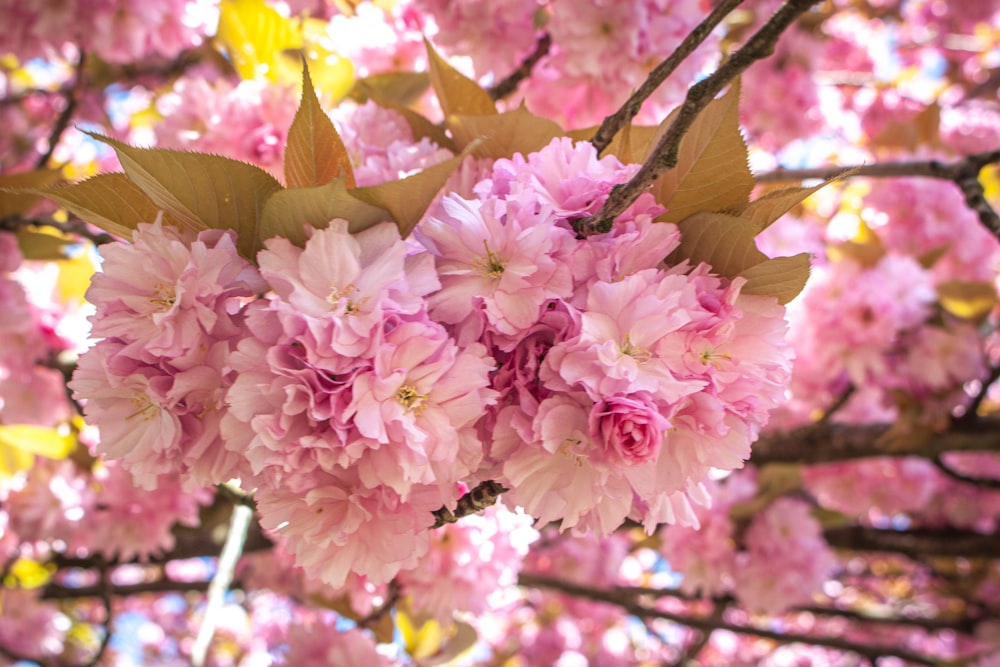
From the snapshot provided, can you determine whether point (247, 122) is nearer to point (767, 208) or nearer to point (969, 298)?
point (767, 208)

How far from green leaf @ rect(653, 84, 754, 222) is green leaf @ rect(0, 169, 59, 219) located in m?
1.03

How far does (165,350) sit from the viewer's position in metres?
0.65

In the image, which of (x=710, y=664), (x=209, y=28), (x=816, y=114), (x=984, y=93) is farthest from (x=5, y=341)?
(x=710, y=664)

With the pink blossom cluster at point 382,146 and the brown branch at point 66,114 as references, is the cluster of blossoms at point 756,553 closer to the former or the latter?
the pink blossom cluster at point 382,146

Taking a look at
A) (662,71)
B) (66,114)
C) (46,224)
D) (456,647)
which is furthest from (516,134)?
(66,114)

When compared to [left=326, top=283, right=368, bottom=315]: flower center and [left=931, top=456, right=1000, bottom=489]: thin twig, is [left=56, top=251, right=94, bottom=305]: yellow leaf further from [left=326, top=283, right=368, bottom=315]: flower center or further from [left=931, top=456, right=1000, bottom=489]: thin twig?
[left=931, top=456, right=1000, bottom=489]: thin twig

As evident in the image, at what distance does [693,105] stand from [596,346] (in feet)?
0.73

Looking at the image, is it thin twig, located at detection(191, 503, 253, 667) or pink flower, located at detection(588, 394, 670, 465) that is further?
thin twig, located at detection(191, 503, 253, 667)

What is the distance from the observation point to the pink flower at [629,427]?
620 mm

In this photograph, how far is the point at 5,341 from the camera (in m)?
1.90

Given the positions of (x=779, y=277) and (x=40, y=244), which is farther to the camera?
(x=40, y=244)

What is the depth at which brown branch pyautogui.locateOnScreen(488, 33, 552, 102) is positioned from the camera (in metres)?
1.53

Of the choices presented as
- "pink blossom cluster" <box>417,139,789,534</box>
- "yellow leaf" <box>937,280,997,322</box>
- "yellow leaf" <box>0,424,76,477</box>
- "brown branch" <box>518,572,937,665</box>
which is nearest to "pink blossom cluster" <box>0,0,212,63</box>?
"yellow leaf" <box>0,424,76,477</box>

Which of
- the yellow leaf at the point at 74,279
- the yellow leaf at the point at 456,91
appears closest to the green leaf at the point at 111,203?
the yellow leaf at the point at 456,91
